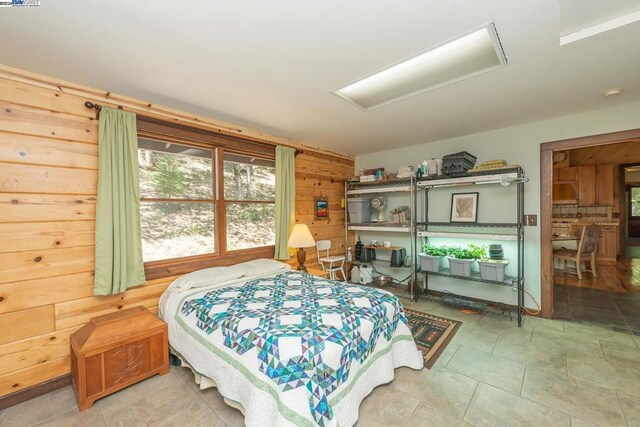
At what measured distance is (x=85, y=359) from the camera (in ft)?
6.04

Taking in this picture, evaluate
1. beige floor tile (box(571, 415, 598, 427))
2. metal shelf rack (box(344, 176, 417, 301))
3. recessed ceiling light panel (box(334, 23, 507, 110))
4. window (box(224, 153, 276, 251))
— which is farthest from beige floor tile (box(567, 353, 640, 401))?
window (box(224, 153, 276, 251))

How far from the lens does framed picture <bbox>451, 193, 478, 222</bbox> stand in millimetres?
3742

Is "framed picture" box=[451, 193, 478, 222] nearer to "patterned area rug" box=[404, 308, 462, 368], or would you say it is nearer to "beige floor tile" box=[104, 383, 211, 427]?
"patterned area rug" box=[404, 308, 462, 368]

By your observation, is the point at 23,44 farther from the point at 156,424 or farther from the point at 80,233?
the point at 156,424

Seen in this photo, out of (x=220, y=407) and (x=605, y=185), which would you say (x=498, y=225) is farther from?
(x=605, y=185)

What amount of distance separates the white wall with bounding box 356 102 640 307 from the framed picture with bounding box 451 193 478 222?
0.26 ft

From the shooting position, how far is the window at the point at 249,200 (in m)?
3.31

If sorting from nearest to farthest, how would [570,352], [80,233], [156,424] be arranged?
[156,424], [80,233], [570,352]

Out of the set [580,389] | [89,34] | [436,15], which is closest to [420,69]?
[436,15]

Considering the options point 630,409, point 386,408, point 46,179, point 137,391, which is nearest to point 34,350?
point 137,391

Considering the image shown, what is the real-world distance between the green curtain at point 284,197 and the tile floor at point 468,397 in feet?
5.78

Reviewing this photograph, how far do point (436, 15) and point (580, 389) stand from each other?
2739mm

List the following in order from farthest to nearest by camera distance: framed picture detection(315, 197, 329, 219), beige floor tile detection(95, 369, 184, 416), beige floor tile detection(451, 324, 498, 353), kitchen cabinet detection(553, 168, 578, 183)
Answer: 1. kitchen cabinet detection(553, 168, 578, 183)
2. framed picture detection(315, 197, 329, 219)
3. beige floor tile detection(451, 324, 498, 353)
4. beige floor tile detection(95, 369, 184, 416)

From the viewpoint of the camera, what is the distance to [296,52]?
180 cm
